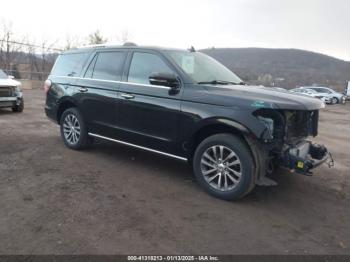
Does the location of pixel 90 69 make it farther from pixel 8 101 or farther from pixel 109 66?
pixel 8 101

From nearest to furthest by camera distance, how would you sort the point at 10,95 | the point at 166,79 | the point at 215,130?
the point at 215,130 → the point at 166,79 → the point at 10,95

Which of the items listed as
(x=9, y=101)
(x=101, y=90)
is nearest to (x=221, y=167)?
(x=101, y=90)

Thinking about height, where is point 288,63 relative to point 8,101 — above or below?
above

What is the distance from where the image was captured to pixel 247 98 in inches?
175

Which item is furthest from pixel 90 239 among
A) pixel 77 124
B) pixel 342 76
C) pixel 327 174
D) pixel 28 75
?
pixel 342 76

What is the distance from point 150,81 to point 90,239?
254cm

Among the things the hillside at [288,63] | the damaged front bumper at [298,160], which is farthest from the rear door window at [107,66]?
the hillside at [288,63]

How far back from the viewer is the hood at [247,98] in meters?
4.31

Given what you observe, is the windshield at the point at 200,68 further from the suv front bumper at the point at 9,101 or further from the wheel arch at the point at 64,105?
the suv front bumper at the point at 9,101

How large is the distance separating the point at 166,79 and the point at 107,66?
1603 millimetres

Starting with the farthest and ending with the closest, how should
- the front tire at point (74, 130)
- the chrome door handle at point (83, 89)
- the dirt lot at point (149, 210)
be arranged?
the front tire at point (74, 130) < the chrome door handle at point (83, 89) < the dirt lot at point (149, 210)

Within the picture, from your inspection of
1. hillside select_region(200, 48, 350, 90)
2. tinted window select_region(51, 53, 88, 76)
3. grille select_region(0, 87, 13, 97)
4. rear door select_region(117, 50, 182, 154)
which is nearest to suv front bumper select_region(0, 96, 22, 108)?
grille select_region(0, 87, 13, 97)

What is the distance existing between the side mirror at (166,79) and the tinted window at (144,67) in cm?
22

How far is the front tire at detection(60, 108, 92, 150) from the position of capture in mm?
6527
